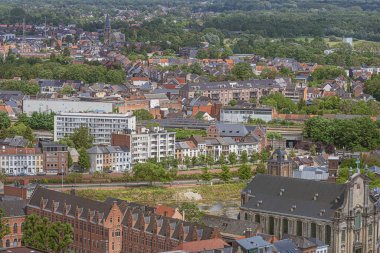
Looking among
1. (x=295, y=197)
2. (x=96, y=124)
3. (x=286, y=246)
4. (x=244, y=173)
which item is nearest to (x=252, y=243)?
(x=286, y=246)

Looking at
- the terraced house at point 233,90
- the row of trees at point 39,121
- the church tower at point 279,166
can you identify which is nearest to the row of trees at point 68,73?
the terraced house at point 233,90

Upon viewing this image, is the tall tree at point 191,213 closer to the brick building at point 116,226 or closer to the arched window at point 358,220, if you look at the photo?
the brick building at point 116,226

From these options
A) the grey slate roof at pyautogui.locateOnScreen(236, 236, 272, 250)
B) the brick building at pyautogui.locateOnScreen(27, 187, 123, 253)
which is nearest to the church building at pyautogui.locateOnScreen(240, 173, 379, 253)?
the grey slate roof at pyautogui.locateOnScreen(236, 236, 272, 250)

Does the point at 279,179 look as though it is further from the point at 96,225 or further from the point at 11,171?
the point at 11,171

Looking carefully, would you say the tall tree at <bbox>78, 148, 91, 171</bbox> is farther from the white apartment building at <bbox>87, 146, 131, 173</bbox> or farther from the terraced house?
the terraced house

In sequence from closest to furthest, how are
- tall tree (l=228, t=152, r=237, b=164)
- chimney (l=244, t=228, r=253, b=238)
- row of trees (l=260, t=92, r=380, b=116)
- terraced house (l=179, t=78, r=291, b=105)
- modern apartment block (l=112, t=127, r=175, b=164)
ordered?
1. chimney (l=244, t=228, r=253, b=238)
2. modern apartment block (l=112, t=127, r=175, b=164)
3. tall tree (l=228, t=152, r=237, b=164)
4. row of trees (l=260, t=92, r=380, b=116)
5. terraced house (l=179, t=78, r=291, b=105)

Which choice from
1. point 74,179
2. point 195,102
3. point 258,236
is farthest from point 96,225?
point 195,102
